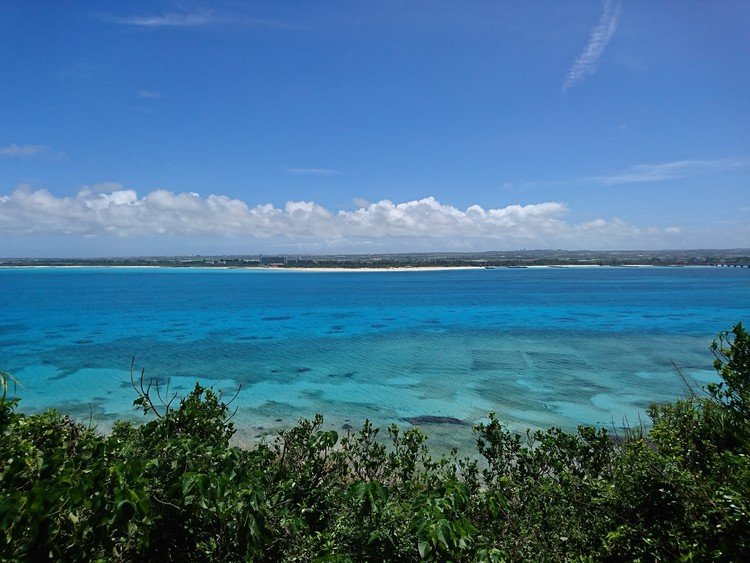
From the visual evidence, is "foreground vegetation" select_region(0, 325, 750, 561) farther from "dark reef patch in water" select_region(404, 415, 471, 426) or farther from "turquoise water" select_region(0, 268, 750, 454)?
"dark reef patch in water" select_region(404, 415, 471, 426)

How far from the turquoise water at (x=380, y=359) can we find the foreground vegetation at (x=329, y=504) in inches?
351

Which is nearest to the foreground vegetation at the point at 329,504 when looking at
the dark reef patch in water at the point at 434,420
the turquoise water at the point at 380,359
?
the turquoise water at the point at 380,359

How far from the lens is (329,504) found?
178 inches

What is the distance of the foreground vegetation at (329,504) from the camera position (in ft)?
9.57

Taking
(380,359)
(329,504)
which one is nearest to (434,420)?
(380,359)

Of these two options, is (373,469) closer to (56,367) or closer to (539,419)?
(539,419)

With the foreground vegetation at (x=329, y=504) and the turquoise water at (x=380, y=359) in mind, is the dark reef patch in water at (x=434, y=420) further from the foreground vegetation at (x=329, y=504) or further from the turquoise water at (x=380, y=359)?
the foreground vegetation at (x=329, y=504)

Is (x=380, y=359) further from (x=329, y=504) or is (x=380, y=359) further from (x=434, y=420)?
(x=329, y=504)

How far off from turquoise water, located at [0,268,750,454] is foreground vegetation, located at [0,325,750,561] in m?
8.92

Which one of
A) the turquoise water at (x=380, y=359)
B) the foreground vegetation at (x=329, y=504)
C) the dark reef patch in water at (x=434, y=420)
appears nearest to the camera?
the foreground vegetation at (x=329, y=504)

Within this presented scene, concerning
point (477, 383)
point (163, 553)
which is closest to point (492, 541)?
point (163, 553)

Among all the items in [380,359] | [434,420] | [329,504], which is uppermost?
[329,504]

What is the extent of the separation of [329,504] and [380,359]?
73.7 feet

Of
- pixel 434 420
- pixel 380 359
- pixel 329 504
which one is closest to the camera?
pixel 329 504
